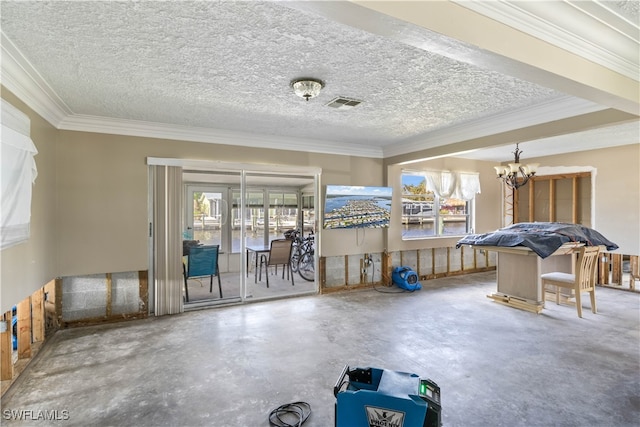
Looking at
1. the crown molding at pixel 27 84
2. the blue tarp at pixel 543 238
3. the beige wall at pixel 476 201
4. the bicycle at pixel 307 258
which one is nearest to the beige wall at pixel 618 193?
the blue tarp at pixel 543 238

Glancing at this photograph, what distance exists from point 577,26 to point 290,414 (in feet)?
10.2

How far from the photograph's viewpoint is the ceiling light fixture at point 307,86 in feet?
9.23

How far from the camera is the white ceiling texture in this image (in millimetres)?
1810

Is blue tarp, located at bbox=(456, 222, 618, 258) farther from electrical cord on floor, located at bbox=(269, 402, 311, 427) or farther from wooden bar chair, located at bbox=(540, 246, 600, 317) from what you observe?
electrical cord on floor, located at bbox=(269, 402, 311, 427)

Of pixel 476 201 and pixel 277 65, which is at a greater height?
pixel 277 65

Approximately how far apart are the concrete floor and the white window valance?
8.98 ft

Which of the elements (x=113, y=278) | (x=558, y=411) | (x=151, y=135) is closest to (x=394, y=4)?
(x=558, y=411)

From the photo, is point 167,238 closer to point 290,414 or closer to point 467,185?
point 290,414

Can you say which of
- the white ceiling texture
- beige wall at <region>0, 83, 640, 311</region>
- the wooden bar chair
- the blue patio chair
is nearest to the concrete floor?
the wooden bar chair

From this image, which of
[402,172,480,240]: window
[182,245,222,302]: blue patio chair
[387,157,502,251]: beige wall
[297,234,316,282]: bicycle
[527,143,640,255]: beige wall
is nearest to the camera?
[182,245,222,302]: blue patio chair

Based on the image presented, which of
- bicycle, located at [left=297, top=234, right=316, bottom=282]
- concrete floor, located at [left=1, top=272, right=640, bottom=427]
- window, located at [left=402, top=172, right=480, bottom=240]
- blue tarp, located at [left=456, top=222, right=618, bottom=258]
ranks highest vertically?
window, located at [left=402, top=172, right=480, bottom=240]

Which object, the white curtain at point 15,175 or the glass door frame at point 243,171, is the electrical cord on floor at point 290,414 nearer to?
the white curtain at point 15,175

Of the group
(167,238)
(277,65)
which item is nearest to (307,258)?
(167,238)

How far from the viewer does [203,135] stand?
461cm
